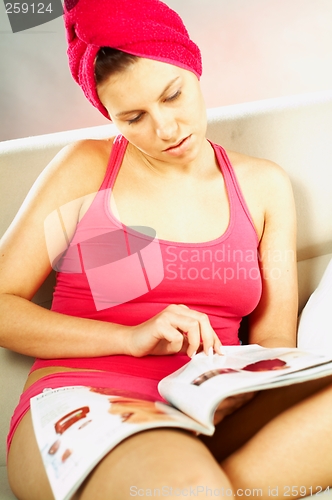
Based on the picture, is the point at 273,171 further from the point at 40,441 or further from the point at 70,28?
the point at 40,441

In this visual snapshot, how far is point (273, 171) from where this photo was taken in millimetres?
1359

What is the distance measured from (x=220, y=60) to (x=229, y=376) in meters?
1.32

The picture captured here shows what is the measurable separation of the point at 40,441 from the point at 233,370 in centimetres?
29

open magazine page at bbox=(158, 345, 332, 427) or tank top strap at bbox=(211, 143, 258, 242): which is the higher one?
tank top strap at bbox=(211, 143, 258, 242)

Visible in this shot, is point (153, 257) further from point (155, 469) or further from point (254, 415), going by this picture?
point (155, 469)

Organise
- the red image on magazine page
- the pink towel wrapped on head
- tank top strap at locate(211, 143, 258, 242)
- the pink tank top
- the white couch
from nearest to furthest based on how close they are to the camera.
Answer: the red image on magazine page → the pink towel wrapped on head → the pink tank top → tank top strap at locate(211, 143, 258, 242) → the white couch

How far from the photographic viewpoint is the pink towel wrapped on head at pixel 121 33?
105 centimetres

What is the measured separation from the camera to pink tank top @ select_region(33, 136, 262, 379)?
1.19 m

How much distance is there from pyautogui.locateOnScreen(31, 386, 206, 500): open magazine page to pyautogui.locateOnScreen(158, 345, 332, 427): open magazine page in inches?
0.8

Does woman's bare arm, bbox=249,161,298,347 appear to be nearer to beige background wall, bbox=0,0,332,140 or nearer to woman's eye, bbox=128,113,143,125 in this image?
woman's eye, bbox=128,113,143,125

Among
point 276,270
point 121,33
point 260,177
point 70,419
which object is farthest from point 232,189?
point 70,419

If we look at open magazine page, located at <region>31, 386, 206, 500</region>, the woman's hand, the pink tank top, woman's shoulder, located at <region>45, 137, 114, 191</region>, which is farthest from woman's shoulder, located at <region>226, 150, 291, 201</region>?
open magazine page, located at <region>31, 386, 206, 500</region>

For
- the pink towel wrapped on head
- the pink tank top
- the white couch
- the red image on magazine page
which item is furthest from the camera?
the white couch

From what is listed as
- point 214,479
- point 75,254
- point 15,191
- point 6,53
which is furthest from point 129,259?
point 6,53
